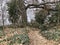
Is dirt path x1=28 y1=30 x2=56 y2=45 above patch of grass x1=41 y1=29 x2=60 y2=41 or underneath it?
underneath

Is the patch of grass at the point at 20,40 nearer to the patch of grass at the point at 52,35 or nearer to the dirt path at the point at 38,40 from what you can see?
the dirt path at the point at 38,40

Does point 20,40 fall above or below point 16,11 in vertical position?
below

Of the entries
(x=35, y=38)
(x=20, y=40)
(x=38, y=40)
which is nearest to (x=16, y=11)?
(x=35, y=38)

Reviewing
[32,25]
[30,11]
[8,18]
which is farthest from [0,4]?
[32,25]

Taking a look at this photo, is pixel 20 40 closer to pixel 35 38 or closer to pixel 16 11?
pixel 35 38

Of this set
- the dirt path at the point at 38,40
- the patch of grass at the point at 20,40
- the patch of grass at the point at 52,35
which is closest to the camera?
the patch of grass at the point at 20,40

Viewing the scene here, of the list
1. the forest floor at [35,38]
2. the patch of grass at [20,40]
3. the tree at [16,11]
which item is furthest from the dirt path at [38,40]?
the tree at [16,11]

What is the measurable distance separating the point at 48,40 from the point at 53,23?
2.12m

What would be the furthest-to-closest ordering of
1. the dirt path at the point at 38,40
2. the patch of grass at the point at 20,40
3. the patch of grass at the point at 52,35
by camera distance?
the patch of grass at the point at 52,35
the dirt path at the point at 38,40
the patch of grass at the point at 20,40

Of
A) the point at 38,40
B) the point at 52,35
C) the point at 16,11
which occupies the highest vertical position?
the point at 16,11

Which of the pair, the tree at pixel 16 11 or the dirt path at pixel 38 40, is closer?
the dirt path at pixel 38 40

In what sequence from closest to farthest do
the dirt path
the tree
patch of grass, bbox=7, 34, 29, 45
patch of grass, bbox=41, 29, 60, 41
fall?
1. patch of grass, bbox=7, 34, 29, 45
2. the dirt path
3. patch of grass, bbox=41, 29, 60, 41
4. the tree

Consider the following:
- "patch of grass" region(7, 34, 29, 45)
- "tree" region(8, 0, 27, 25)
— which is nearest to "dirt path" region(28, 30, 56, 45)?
"patch of grass" region(7, 34, 29, 45)

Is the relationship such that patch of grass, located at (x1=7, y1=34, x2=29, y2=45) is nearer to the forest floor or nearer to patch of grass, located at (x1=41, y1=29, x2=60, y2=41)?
the forest floor
